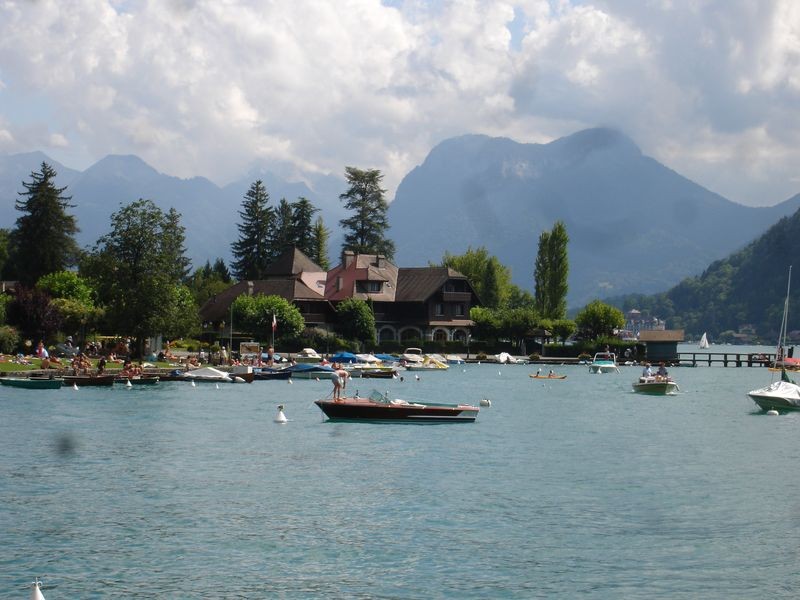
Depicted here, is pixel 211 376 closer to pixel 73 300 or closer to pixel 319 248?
pixel 73 300

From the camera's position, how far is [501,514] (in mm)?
31281

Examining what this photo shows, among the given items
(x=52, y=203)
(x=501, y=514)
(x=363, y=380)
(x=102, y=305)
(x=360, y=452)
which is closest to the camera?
(x=501, y=514)

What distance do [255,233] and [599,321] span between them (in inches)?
2130

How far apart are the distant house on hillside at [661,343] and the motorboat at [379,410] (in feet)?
318

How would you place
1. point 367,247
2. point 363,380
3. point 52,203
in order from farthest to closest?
point 367,247
point 52,203
point 363,380

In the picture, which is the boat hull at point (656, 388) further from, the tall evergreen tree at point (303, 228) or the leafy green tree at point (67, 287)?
the tall evergreen tree at point (303, 228)

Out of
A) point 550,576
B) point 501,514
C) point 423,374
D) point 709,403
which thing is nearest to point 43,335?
point 423,374

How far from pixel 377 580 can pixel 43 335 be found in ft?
264

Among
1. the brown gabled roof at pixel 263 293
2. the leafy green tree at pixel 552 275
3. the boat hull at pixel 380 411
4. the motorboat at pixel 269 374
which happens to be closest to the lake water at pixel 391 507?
the boat hull at pixel 380 411

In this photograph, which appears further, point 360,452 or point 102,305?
point 102,305

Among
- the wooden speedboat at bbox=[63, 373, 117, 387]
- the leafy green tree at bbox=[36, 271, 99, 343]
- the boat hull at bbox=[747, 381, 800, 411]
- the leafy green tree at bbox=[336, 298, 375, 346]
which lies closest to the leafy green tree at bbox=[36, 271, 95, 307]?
the leafy green tree at bbox=[36, 271, 99, 343]

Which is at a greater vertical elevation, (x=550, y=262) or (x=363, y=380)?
(x=550, y=262)

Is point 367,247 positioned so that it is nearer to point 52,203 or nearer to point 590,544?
point 52,203

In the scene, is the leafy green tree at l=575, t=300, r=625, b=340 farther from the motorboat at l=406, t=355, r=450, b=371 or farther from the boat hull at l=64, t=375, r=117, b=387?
the boat hull at l=64, t=375, r=117, b=387
